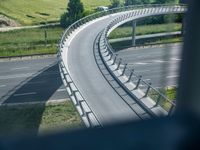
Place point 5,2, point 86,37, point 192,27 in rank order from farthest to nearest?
point 5,2
point 86,37
point 192,27

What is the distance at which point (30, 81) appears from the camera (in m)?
12.8

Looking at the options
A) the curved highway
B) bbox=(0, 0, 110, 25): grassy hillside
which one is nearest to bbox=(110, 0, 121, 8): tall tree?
bbox=(0, 0, 110, 25): grassy hillside

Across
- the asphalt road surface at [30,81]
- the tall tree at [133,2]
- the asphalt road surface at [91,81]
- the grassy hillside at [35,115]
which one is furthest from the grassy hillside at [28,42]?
the grassy hillside at [35,115]

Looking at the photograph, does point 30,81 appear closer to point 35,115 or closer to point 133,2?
point 35,115

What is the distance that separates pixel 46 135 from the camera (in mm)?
867

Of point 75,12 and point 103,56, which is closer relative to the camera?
point 103,56

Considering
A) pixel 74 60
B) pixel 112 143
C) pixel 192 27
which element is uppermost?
pixel 192 27

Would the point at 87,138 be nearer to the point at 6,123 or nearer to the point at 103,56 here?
the point at 6,123

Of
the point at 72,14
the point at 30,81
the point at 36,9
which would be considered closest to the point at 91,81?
the point at 30,81

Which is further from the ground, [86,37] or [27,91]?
[86,37]

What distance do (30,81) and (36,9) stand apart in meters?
12.0

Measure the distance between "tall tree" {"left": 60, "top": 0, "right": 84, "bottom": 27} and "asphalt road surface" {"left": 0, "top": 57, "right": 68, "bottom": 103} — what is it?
4.83 meters

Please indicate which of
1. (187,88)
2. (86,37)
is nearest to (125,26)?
(86,37)

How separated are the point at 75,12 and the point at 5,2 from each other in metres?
6.55
